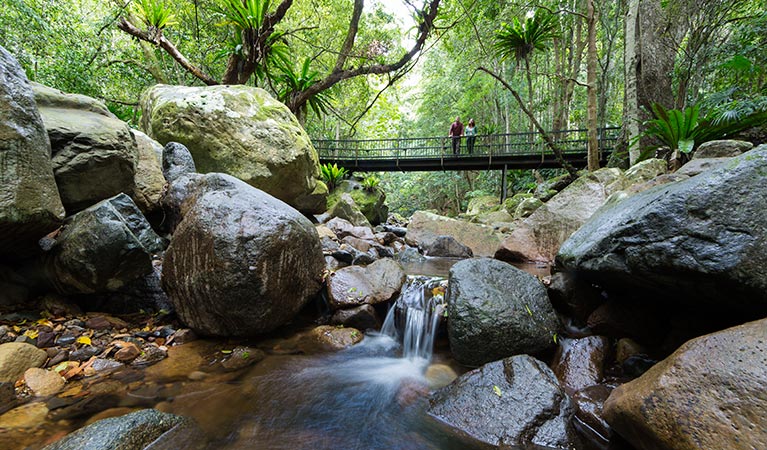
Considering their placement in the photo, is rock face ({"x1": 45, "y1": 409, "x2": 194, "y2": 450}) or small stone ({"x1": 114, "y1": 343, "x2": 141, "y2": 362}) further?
small stone ({"x1": 114, "y1": 343, "x2": 141, "y2": 362})

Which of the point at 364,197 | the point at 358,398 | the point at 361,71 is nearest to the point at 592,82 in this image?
the point at 361,71

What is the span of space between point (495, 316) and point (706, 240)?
147 cm

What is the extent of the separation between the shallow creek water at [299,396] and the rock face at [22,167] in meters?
1.31

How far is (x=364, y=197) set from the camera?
1195cm

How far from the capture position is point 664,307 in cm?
258

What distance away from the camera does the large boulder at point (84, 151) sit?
2848 mm

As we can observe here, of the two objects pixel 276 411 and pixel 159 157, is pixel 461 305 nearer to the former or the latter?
pixel 276 411

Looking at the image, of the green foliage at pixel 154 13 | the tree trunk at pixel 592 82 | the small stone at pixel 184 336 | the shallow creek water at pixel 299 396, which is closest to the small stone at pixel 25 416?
the shallow creek water at pixel 299 396

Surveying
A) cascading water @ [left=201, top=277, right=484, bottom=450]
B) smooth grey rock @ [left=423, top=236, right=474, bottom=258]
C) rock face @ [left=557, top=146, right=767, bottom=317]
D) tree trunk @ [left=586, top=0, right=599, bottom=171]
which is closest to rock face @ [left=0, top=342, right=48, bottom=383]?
cascading water @ [left=201, top=277, right=484, bottom=450]

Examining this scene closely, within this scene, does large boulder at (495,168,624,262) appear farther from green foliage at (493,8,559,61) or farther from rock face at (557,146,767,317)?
green foliage at (493,8,559,61)

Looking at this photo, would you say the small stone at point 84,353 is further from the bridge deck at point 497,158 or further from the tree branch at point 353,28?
the bridge deck at point 497,158

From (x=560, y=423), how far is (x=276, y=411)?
1940 millimetres

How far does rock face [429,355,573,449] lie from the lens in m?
1.94

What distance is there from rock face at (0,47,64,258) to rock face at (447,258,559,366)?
3419 millimetres
